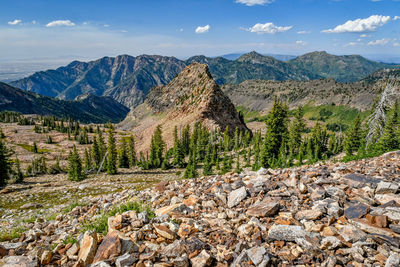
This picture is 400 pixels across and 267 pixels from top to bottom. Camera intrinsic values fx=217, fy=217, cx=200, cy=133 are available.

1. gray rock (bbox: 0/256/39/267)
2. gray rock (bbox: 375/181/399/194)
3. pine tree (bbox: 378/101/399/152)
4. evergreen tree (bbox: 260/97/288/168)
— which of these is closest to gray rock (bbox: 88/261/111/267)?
gray rock (bbox: 0/256/39/267)

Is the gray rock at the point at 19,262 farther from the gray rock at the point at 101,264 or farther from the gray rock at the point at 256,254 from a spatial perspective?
the gray rock at the point at 256,254

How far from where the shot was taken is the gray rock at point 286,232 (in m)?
7.38

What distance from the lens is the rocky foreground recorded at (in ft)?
21.4

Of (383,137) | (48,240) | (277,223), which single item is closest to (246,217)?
(277,223)

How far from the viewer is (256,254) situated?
656cm

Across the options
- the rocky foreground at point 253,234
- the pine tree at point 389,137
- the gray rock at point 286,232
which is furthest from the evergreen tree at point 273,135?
the gray rock at point 286,232

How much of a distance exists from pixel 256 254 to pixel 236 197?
443 centimetres

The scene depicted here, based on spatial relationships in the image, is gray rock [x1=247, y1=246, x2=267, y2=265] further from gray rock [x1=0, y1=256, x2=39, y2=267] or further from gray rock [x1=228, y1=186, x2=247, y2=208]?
gray rock [x1=0, y1=256, x2=39, y2=267]

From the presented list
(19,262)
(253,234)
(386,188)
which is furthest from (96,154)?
(386,188)

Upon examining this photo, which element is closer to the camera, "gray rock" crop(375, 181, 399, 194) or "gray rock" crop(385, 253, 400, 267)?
"gray rock" crop(385, 253, 400, 267)

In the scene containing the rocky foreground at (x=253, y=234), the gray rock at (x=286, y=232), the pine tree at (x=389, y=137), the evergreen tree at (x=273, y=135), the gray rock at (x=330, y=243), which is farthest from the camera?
the evergreen tree at (x=273, y=135)

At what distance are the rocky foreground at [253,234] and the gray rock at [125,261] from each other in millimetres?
27

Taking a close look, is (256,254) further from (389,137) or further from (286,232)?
(389,137)

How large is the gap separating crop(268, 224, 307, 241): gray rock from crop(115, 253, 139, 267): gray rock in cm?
454
